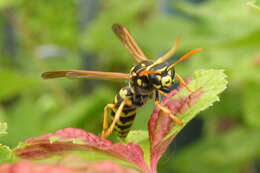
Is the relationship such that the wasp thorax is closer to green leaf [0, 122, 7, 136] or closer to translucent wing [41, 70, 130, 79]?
translucent wing [41, 70, 130, 79]

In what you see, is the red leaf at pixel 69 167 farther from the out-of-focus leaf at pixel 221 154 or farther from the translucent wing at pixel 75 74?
the out-of-focus leaf at pixel 221 154

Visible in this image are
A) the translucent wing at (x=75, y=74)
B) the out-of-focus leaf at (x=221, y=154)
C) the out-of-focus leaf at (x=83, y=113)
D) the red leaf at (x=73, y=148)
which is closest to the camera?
the red leaf at (x=73, y=148)

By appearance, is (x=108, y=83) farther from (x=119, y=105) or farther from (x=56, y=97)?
(x=119, y=105)

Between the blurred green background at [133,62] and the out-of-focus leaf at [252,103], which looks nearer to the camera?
the out-of-focus leaf at [252,103]

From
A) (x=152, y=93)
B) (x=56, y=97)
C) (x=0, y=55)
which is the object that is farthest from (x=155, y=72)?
(x=0, y=55)

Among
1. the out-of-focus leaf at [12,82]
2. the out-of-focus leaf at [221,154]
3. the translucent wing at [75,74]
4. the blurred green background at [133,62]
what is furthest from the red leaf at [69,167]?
the out-of-focus leaf at [12,82]

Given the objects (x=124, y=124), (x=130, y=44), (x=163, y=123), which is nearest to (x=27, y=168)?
(x=163, y=123)
